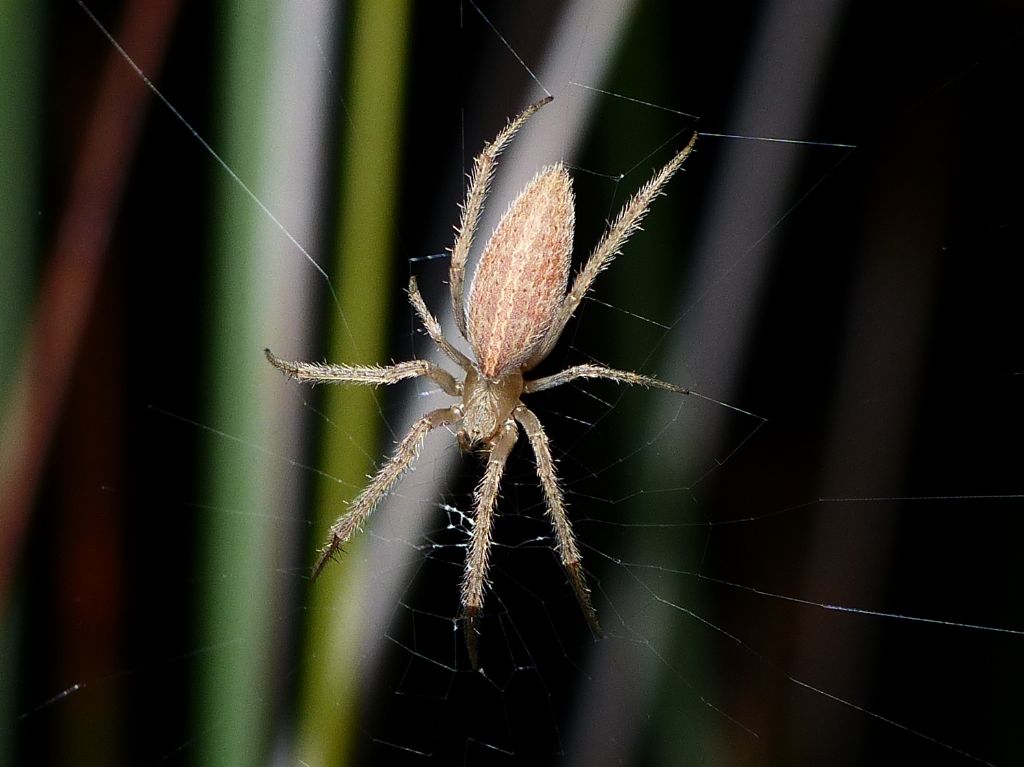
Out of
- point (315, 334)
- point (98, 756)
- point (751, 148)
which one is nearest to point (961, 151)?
point (751, 148)

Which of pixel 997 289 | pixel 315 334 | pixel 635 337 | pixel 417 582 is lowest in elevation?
pixel 417 582

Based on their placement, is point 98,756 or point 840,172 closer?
point 98,756

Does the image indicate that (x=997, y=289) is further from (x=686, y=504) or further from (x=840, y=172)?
(x=686, y=504)

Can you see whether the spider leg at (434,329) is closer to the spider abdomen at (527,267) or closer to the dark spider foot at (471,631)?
the spider abdomen at (527,267)

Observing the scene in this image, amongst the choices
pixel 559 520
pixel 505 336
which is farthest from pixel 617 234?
pixel 559 520

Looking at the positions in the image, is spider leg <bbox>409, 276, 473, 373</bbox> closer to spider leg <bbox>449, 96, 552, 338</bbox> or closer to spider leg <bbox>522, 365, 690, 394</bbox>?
spider leg <bbox>449, 96, 552, 338</bbox>

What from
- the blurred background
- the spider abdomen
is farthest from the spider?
the blurred background

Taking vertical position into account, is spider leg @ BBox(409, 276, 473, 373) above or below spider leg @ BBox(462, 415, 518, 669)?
above

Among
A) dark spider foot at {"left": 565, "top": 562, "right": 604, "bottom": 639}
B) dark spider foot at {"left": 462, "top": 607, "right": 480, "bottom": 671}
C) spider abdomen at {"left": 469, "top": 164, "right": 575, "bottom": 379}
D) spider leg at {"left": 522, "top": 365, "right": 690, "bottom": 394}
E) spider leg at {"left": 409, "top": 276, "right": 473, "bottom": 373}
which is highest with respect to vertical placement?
spider abdomen at {"left": 469, "top": 164, "right": 575, "bottom": 379}
